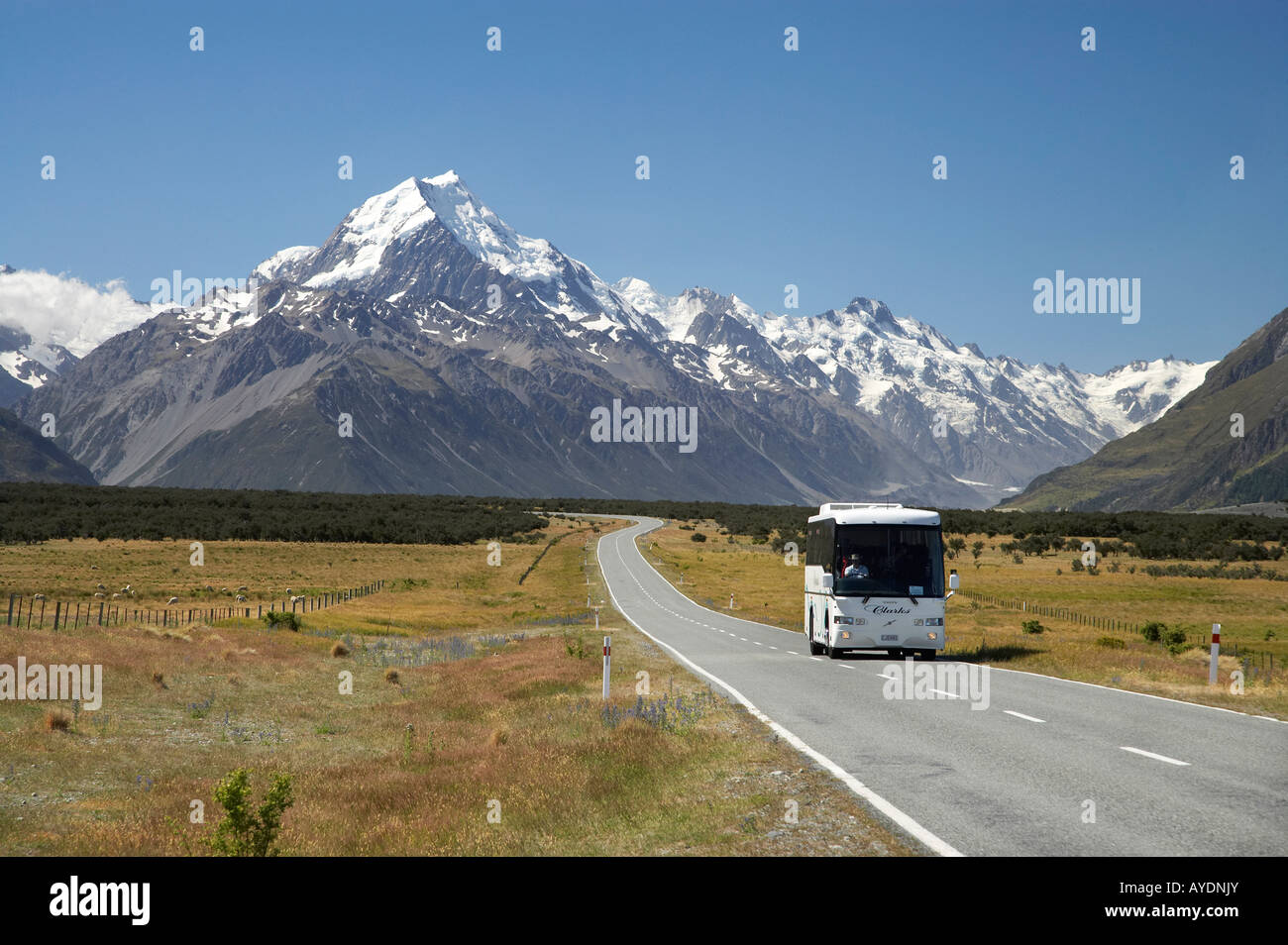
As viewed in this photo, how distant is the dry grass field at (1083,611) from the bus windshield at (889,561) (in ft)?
10.1

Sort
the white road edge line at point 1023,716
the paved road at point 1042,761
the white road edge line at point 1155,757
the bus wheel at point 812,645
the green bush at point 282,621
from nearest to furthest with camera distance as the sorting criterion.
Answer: the paved road at point 1042,761
the white road edge line at point 1155,757
the white road edge line at point 1023,716
the bus wheel at point 812,645
the green bush at point 282,621

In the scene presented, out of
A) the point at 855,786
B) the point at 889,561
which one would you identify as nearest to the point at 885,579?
the point at 889,561

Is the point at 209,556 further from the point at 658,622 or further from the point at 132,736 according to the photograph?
the point at 132,736

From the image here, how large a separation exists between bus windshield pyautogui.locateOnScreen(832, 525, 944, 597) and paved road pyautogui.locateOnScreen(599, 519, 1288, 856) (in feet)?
7.45

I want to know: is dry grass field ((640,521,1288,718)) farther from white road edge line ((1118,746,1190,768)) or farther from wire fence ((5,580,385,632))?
wire fence ((5,580,385,632))

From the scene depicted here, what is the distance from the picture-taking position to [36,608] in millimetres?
52875

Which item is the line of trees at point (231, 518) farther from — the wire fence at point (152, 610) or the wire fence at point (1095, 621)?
the wire fence at point (1095, 621)

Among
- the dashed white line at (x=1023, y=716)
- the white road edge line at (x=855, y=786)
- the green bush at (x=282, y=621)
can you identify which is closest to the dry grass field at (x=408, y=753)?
the white road edge line at (x=855, y=786)

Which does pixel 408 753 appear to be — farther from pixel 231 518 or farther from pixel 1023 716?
pixel 231 518

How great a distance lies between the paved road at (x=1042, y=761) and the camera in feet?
30.2

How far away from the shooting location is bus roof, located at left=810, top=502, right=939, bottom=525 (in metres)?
27.1

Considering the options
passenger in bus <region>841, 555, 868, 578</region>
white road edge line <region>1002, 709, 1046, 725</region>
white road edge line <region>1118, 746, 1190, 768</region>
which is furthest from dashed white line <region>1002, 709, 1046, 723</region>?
passenger in bus <region>841, 555, 868, 578</region>

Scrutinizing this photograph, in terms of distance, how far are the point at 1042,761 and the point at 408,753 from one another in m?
10.4

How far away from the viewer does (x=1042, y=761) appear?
510 inches
